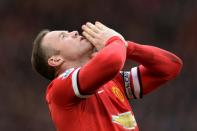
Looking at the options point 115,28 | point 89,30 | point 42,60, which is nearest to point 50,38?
point 42,60

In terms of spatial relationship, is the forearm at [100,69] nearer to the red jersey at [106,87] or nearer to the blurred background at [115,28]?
the red jersey at [106,87]

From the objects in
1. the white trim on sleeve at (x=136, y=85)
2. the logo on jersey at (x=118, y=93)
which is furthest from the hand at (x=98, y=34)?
the white trim on sleeve at (x=136, y=85)

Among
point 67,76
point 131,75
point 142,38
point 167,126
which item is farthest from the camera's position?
point 142,38

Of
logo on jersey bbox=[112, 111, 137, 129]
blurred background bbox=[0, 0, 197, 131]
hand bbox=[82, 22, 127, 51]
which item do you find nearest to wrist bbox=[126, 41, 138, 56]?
hand bbox=[82, 22, 127, 51]

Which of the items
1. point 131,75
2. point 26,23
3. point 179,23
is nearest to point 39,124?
point 26,23

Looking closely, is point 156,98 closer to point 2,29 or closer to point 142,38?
point 142,38

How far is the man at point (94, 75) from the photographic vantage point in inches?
130

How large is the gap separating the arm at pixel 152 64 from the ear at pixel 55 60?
0.36 m

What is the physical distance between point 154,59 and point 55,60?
53 centimetres

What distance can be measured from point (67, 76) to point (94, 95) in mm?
213

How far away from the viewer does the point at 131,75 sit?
3.83m

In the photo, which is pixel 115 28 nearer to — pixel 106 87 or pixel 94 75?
pixel 106 87

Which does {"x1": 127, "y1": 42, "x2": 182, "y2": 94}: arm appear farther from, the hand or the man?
the hand

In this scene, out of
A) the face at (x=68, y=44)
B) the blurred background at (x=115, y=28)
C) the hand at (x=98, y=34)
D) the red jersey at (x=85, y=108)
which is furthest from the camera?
the blurred background at (x=115, y=28)
